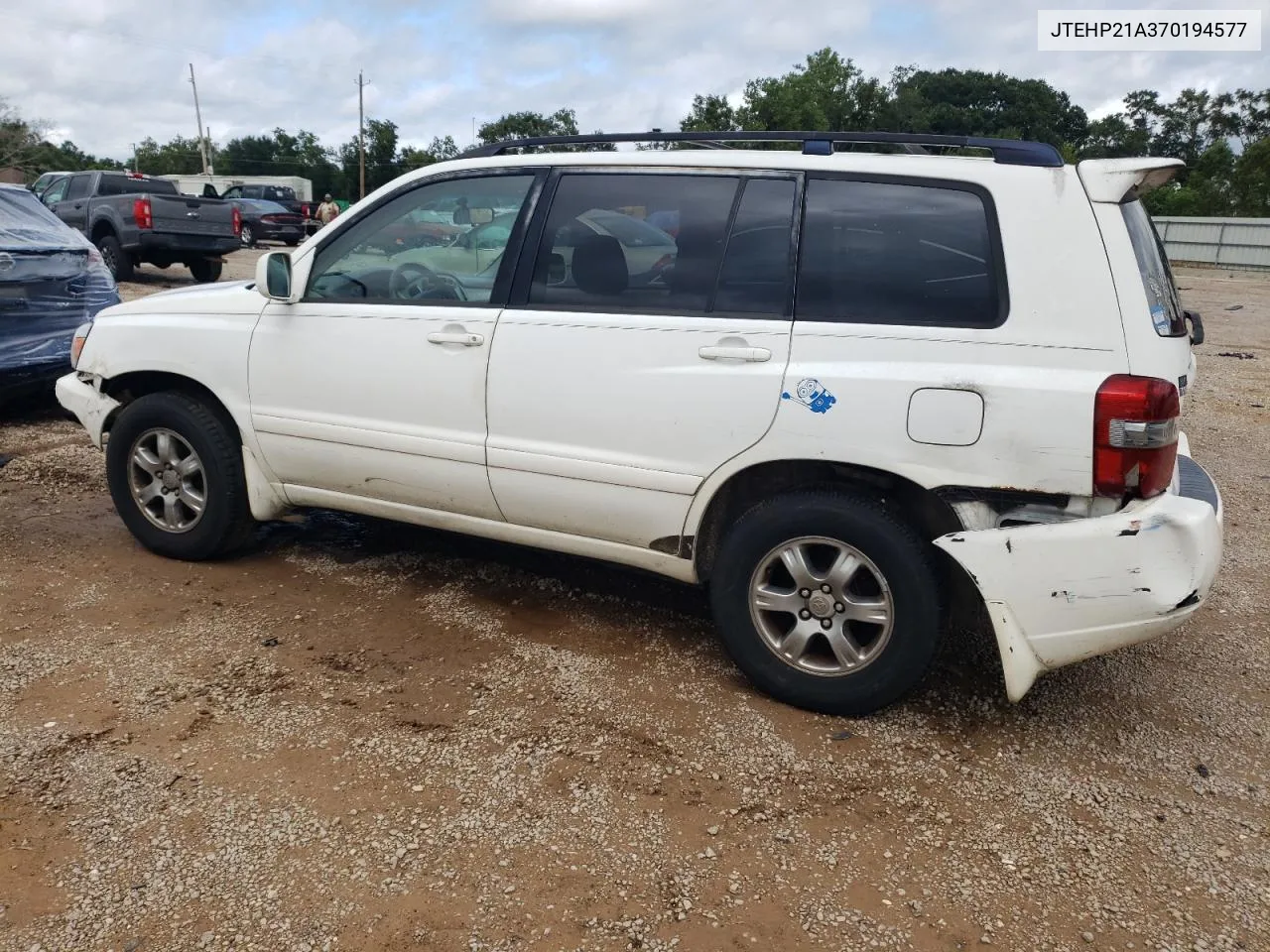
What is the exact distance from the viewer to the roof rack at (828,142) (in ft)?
9.71

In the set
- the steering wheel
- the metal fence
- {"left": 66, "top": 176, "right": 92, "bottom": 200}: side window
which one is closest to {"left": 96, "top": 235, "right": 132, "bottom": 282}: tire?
{"left": 66, "top": 176, "right": 92, "bottom": 200}: side window

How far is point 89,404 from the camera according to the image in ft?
14.4

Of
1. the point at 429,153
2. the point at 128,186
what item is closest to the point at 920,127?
the point at 429,153

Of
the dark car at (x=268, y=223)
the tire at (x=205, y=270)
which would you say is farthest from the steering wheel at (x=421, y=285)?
the dark car at (x=268, y=223)

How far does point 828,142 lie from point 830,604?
152cm

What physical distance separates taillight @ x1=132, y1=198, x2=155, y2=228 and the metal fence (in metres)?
27.2

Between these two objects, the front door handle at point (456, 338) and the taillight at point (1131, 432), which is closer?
the taillight at point (1131, 432)

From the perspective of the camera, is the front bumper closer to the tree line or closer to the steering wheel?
the steering wheel

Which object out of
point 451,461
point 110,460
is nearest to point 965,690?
point 451,461

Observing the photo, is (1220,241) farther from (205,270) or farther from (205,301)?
(205,301)

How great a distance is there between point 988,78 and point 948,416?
78.5 meters

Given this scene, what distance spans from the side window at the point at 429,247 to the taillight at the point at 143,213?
11.6m

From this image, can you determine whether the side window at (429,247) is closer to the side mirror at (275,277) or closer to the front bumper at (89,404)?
the side mirror at (275,277)

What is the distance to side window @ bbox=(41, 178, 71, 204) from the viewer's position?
15859 mm
